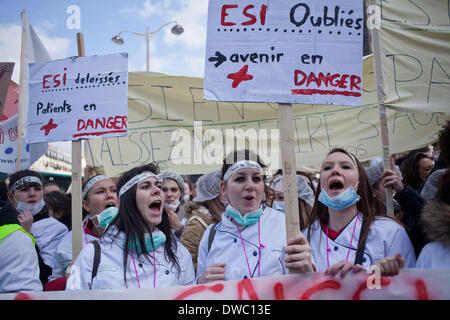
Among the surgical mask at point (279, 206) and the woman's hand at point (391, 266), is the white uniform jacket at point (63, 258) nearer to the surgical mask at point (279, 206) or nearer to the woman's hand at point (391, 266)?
the surgical mask at point (279, 206)

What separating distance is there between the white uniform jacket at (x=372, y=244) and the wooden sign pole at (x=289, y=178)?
637 millimetres

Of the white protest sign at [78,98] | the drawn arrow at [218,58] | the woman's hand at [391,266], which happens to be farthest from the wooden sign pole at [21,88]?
the woman's hand at [391,266]

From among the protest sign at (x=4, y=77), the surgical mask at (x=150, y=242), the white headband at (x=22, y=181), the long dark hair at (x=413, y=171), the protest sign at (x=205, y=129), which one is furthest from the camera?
the protest sign at (x=205, y=129)

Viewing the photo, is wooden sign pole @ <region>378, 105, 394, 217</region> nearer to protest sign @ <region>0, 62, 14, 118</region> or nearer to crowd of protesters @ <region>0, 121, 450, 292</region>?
crowd of protesters @ <region>0, 121, 450, 292</region>

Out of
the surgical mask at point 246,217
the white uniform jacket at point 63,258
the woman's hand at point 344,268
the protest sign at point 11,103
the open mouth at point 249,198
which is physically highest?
the protest sign at point 11,103

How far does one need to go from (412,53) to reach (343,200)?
5.76 ft

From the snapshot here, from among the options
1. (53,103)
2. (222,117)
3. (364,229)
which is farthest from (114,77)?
(364,229)

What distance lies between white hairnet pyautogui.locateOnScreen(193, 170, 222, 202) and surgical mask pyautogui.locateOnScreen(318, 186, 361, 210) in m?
1.43

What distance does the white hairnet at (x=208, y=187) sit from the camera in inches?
150

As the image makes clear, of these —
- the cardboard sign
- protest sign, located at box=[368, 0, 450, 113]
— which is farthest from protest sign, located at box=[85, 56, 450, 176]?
the cardboard sign

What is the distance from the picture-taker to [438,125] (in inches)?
168

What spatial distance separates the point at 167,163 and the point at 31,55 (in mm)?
2658
